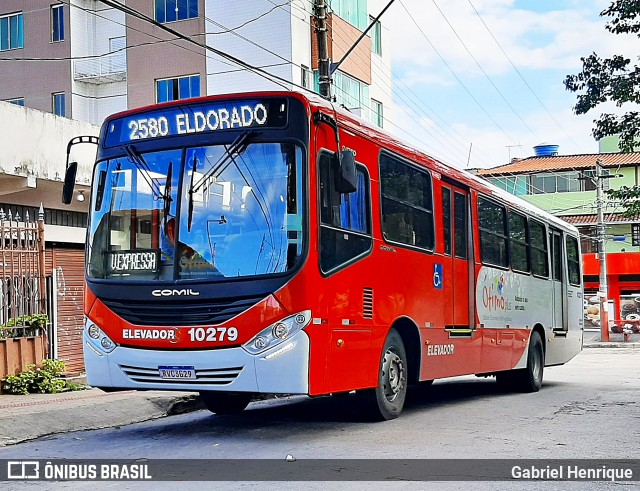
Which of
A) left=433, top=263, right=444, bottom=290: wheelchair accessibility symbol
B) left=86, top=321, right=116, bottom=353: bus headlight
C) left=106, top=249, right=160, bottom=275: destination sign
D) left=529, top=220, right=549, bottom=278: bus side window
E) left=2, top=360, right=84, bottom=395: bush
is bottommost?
left=2, top=360, right=84, bottom=395: bush

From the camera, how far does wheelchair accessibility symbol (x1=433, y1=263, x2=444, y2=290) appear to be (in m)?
11.3

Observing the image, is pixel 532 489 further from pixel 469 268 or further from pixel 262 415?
pixel 469 268

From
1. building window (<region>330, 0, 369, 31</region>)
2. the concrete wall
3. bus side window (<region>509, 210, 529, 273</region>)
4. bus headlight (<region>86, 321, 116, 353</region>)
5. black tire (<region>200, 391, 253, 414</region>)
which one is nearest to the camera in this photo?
bus headlight (<region>86, 321, 116, 353</region>)

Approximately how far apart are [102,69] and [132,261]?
25.9 m

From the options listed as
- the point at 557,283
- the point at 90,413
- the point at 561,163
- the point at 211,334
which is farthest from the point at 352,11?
the point at 561,163

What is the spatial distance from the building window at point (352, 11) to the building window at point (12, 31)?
40.4ft

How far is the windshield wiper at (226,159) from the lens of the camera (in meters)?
8.55

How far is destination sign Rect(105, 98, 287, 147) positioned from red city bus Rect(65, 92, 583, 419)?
0.01 metres

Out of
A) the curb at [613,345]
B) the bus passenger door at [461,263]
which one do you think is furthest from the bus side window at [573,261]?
the curb at [613,345]

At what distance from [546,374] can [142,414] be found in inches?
502

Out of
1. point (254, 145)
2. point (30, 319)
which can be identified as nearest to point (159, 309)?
point (254, 145)

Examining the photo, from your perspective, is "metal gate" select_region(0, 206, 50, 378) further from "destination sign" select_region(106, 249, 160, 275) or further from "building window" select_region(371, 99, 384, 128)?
"building window" select_region(371, 99, 384, 128)

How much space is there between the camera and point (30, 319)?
1282cm

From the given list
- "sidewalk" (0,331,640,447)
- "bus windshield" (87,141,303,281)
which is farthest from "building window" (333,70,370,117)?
"bus windshield" (87,141,303,281)
